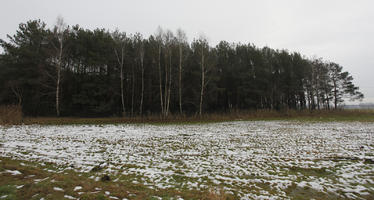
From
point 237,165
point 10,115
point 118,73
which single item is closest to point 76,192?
point 237,165

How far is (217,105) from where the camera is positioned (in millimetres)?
36719

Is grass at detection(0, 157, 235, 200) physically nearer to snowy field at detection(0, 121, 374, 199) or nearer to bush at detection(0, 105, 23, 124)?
snowy field at detection(0, 121, 374, 199)

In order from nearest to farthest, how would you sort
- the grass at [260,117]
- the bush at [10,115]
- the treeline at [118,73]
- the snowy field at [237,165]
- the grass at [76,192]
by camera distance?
the grass at [76,192]
the snowy field at [237,165]
the bush at [10,115]
the grass at [260,117]
the treeline at [118,73]

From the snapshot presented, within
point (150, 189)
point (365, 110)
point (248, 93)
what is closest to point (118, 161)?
point (150, 189)

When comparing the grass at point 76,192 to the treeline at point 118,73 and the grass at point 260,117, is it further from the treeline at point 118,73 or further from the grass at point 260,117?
the treeline at point 118,73

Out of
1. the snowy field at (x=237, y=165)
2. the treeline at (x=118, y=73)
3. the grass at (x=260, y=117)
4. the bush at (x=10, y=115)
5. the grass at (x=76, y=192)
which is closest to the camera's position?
the grass at (x=76, y=192)

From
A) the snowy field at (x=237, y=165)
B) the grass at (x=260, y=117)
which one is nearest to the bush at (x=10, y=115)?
the grass at (x=260, y=117)

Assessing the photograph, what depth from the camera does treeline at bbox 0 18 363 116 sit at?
23.8 meters

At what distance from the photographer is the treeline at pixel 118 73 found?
23.8 meters

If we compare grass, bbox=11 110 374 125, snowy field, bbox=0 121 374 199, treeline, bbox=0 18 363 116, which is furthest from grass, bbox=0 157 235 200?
treeline, bbox=0 18 363 116

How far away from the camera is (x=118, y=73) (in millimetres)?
26922

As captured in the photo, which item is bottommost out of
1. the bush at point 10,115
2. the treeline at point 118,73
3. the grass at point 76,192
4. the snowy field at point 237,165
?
the snowy field at point 237,165

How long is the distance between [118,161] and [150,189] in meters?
2.52

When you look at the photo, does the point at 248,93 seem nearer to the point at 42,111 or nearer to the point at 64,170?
the point at 64,170
